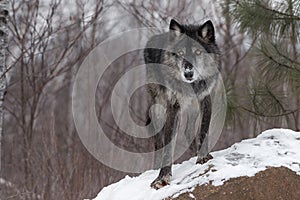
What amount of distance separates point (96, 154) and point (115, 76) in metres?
2.84

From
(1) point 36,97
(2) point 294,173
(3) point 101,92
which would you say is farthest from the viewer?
(3) point 101,92

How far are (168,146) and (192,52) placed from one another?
0.83 meters

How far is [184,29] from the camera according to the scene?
15.4 ft

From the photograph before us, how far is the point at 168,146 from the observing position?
15.3 ft

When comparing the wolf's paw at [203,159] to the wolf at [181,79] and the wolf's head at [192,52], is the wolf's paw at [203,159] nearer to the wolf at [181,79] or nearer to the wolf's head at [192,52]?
the wolf at [181,79]

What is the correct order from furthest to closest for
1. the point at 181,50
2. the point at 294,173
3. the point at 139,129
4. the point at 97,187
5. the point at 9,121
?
the point at 9,121 < the point at 139,129 < the point at 97,187 < the point at 181,50 < the point at 294,173

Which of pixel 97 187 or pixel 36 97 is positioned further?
pixel 36 97

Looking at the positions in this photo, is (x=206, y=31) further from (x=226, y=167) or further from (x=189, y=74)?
(x=226, y=167)

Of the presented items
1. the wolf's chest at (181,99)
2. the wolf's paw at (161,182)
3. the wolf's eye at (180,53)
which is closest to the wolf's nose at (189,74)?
the wolf's eye at (180,53)

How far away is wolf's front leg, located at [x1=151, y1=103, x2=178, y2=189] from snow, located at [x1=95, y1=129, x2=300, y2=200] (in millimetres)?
85

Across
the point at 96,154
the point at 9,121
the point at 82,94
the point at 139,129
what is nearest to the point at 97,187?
the point at 96,154

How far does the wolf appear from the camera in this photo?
454 centimetres

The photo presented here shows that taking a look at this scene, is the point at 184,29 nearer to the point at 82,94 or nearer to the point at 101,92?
the point at 82,94

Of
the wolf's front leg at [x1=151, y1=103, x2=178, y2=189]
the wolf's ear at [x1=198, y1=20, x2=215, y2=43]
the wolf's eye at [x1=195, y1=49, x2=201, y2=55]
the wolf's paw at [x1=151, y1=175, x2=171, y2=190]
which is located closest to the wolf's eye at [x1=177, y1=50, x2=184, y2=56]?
the wolf's eye at [x1=195, y1=49, x2=201, y2=55]
